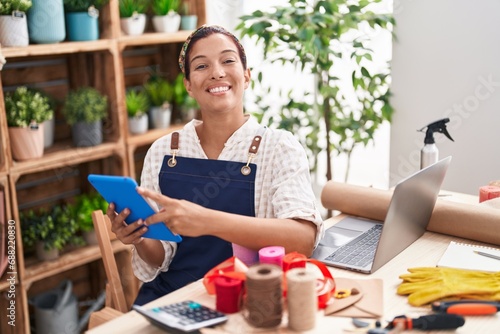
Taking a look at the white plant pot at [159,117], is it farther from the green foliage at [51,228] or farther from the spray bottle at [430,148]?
the spray bottle at [430,148]

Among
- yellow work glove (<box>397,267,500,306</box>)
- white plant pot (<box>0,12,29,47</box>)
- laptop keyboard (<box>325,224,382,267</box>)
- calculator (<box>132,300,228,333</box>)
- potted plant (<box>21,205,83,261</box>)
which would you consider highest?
white plant pot (<box>0,12,29,47</box>)

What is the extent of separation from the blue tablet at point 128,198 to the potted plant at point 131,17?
5.34ft

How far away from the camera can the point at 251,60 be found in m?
3.80

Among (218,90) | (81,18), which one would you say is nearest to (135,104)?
(81,18)

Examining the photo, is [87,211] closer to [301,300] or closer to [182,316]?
[182,316]

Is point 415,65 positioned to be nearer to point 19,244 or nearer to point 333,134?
point 333,134

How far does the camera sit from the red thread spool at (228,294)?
4.31 feet

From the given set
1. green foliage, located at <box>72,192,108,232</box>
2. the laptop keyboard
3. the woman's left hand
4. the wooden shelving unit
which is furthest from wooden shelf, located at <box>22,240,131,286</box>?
the laptop keyboard

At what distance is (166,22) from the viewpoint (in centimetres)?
314

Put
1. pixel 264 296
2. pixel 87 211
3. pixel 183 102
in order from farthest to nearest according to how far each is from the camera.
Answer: pixel 183 102, pixel 87 211, pixel 264 296

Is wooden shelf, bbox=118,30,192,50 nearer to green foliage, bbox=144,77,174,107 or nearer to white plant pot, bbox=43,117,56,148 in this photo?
green foliage, bbox=144,77,174,107

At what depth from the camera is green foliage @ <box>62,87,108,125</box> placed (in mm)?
2879

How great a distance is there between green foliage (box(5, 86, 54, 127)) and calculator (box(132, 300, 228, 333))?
160 centimetres

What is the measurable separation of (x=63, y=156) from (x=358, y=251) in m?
1.61
